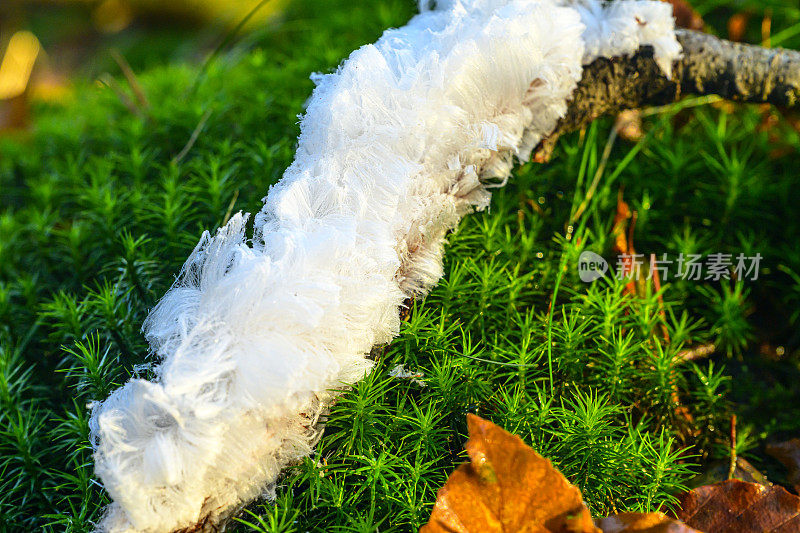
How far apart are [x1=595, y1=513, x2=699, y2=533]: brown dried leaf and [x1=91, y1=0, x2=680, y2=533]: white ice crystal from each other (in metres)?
0.43

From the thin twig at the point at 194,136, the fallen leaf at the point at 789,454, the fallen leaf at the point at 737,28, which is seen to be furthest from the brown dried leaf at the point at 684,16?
the thin twig at the point at 194,136

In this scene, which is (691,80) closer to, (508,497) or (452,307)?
(452,307)

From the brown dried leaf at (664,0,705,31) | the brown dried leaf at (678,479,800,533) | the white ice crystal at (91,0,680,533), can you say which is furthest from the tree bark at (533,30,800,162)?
the brown dried leaf at (678,479,800,533)

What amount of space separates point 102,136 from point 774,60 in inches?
70.8

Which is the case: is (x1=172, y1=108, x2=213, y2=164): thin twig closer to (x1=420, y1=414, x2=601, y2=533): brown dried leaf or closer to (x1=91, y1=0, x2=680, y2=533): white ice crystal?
(x1=91, y1=0, x2=680, y2=533): white ice crystal

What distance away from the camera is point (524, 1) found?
1.24m

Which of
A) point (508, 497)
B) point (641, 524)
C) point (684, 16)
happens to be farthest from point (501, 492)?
point (684, 16)

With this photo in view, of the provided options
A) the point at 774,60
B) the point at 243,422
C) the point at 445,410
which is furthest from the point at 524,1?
the point at 243,422

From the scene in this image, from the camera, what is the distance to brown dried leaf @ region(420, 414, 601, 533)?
2.82 feet

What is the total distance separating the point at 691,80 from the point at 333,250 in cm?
100

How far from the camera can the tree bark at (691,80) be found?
4.57ft

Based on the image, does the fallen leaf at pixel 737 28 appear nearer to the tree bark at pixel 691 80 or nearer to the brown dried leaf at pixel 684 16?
the brown dried leaf at pixel 684 16

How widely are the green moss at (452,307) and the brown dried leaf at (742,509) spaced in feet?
0.19

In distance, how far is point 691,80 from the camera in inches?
56.8
